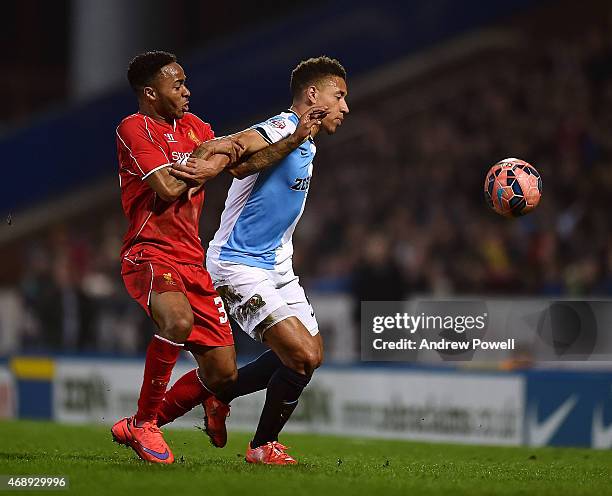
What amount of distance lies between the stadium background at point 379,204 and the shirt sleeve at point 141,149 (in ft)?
15.7

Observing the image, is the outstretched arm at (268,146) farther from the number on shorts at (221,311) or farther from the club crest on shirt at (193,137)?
the number on shorts at (221,311)

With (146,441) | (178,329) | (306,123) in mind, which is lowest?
(146,441)

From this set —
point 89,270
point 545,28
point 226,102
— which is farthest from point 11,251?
point 545,28

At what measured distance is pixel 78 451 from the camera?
771 cm

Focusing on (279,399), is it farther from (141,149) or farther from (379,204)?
(379,204)

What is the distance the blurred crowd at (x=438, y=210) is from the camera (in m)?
12.9

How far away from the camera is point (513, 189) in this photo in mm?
7848

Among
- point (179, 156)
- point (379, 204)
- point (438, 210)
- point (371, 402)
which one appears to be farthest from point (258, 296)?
point (379, 204)

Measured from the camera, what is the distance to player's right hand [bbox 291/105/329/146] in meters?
6.61

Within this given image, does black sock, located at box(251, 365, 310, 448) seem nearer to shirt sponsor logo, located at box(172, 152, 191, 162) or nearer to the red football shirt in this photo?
the red football shirt

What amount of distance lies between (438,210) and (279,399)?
27.3ft

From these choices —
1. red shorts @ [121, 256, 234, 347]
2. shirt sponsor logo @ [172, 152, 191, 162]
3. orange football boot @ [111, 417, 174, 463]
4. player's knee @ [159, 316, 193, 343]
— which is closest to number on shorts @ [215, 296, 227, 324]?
red shorts @ [121, 256, 234, 347]

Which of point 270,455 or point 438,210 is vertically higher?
point 438,210

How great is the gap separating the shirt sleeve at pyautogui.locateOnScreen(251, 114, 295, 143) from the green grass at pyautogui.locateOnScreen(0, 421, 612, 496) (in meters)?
1.83
